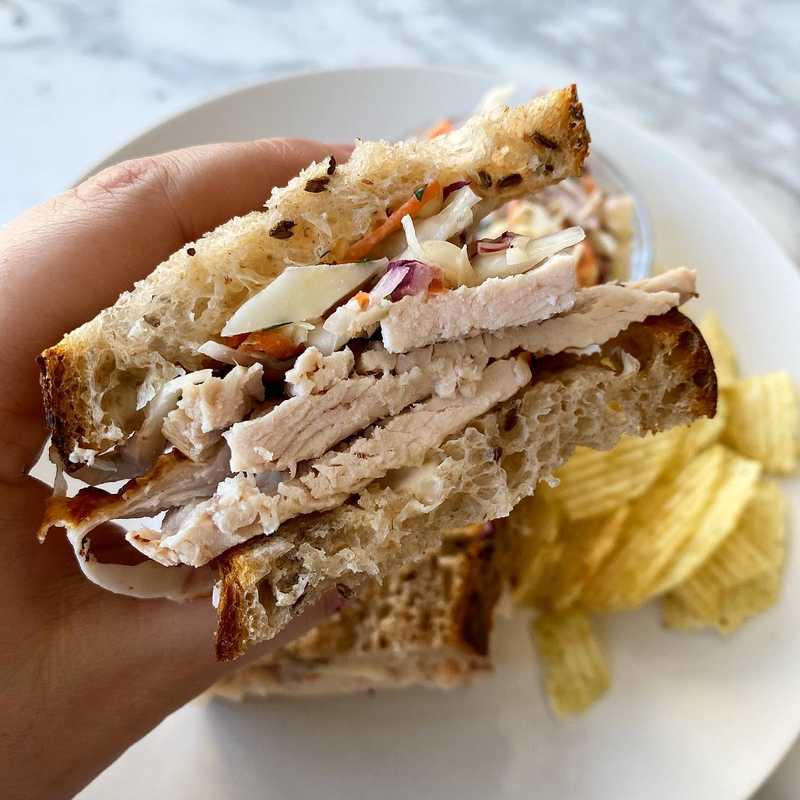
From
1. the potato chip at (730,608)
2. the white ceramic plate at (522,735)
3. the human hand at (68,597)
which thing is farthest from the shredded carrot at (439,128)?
the potato chip at (730,608)

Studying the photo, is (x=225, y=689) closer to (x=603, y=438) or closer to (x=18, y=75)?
(x=603, y=438)

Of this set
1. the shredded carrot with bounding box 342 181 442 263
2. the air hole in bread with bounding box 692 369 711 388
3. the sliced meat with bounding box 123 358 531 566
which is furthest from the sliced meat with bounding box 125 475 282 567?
the air hole in bread with bounding box 692 369 711 388

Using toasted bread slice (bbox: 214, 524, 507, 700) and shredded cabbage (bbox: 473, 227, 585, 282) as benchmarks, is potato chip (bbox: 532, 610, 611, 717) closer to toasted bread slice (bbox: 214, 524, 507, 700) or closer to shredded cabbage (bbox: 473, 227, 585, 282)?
toasted bread slice (bbox: 214, 524, 507, 700)

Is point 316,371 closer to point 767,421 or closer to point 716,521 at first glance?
point 716,521

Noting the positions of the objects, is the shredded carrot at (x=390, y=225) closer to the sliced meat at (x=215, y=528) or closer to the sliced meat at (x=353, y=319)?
the sliced meat at (x=353, y=319)

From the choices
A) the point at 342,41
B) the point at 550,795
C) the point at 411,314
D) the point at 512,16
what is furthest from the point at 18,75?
the point at 550,795

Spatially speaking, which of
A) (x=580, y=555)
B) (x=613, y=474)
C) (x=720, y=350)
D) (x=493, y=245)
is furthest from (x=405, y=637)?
(x=720, y=350)
